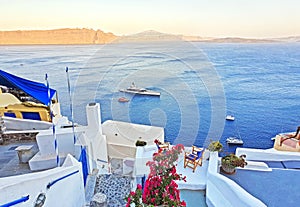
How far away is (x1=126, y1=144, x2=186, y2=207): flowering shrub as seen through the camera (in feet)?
8.11

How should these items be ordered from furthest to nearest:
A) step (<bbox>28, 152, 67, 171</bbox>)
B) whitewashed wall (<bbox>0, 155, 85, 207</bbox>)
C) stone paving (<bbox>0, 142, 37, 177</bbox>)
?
step (<bbox>28, 152, 67, 171</bbox>)
stone paving (<bbox>0, 142, 37, 177</bbox>)
whitewashed wall (<bbox>0, 155, 85, 207</bbox>)

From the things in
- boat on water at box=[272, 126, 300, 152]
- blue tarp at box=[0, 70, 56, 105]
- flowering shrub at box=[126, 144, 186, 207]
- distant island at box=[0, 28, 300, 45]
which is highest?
distant island at box=[0, 28, 300, 45]

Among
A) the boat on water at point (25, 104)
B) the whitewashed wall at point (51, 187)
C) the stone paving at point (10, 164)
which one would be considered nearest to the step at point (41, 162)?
the stone paving at point (10, 164)

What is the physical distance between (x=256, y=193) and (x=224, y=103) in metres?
28.3

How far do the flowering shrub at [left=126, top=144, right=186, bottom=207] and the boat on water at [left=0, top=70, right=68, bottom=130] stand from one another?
1999mm

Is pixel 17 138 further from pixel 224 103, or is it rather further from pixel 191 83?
pixel 191 83

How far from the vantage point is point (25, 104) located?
7.81m

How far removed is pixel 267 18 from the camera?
23.4m

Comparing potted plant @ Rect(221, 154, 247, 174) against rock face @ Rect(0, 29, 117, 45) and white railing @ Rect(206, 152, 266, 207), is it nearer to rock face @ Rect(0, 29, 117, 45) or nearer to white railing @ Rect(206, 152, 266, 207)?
white railing @ Rect(206, 152, 266, 207)

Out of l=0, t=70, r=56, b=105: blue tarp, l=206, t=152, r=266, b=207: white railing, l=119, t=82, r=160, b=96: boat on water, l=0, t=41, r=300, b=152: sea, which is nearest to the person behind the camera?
l=206, t=152, r=266, b=207: white railing

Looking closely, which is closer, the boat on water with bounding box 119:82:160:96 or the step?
the step

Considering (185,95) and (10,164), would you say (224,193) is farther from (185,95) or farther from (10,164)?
(185,95)

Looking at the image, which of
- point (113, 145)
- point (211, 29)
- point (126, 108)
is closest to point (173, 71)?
point (126, 108)

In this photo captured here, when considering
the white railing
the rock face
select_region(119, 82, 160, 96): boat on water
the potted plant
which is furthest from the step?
select_region(119, 82, 160, 96): boat on water
